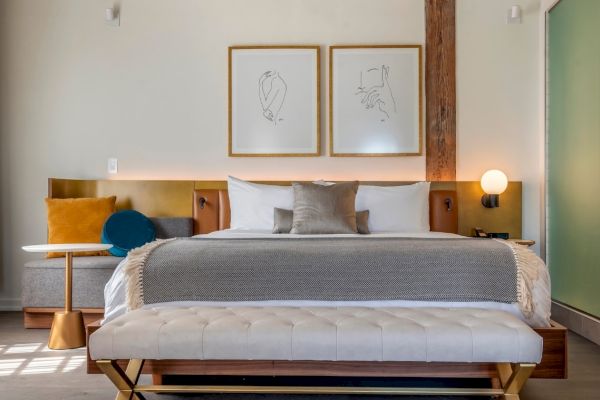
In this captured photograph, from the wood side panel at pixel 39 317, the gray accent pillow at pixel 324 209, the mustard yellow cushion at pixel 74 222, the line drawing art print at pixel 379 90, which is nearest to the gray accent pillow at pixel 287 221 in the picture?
the gray accent pillow at pixel 324 209

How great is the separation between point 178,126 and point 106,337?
272 cm

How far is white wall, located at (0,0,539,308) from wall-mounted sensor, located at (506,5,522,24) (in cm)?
9

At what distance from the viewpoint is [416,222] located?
150 inches

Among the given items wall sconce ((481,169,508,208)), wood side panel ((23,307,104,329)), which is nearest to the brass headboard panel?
wall sconce ((481,169,508,208))

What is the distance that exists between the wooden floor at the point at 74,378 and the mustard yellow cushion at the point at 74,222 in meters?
0.82

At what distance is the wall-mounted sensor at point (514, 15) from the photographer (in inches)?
167

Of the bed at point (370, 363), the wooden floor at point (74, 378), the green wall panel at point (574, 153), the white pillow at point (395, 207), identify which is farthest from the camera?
the white pillow at point (395, 207)

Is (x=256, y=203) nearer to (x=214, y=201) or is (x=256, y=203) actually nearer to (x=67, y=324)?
(x=214, y=201)

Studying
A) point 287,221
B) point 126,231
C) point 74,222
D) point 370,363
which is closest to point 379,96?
point 287,221

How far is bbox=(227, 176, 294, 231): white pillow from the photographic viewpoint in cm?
383

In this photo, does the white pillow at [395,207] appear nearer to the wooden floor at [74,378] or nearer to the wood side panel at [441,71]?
the wood side panel at [441,71]

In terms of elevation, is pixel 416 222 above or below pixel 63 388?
above

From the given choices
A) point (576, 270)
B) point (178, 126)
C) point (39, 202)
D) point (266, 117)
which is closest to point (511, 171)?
point (576, 270)

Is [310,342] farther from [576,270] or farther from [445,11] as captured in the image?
[445,11]
